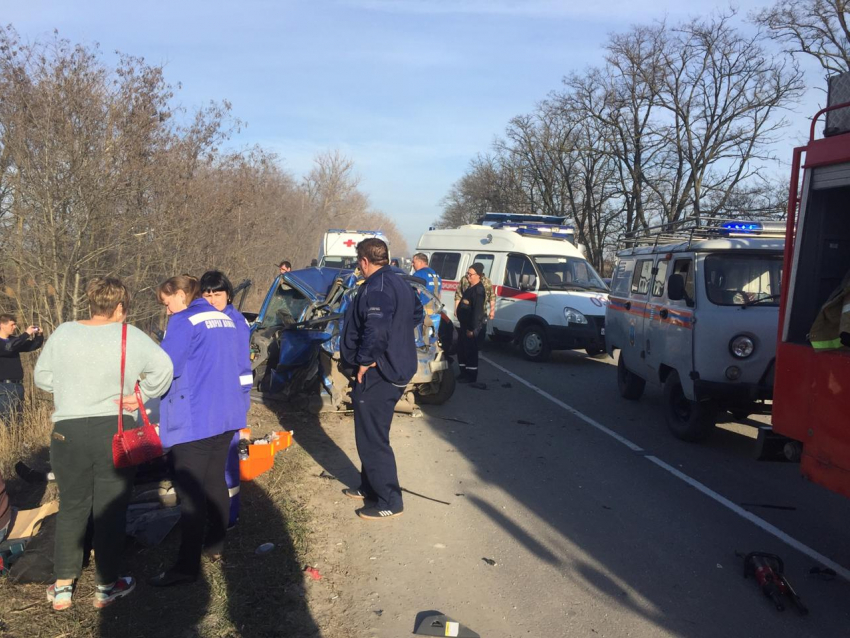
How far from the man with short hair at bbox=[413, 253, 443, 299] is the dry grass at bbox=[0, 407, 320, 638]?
17.8 feet

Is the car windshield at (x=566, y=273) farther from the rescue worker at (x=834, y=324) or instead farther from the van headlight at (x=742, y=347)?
the rescue worker at (x=834, y=324)

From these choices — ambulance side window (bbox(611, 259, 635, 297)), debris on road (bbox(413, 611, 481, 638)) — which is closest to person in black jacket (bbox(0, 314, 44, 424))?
debris on road (bbox(413, 611, 481, 638))

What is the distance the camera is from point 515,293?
14.0 m

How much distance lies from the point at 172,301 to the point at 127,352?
1.98 feet

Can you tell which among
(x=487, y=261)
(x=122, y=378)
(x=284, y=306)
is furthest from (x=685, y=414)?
(x=487, y=261)

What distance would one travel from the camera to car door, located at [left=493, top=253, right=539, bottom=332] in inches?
541

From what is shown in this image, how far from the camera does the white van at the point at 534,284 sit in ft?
43.3

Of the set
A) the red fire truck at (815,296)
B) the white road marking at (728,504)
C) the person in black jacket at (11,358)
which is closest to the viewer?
the red fire truck at (815,296)

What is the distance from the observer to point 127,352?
3627mm

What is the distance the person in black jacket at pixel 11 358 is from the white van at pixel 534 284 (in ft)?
28.8

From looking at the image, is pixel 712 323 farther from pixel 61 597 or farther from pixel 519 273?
pixel 519 273

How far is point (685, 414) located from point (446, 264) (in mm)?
8877

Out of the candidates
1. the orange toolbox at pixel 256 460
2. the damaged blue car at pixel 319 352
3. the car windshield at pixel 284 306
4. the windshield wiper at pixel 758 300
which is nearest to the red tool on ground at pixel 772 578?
the windshield wiper at pixel 758 300

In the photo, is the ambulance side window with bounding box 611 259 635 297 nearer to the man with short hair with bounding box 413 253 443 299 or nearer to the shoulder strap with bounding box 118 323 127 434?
the man with short hair with bounding box 413 253 443 299
